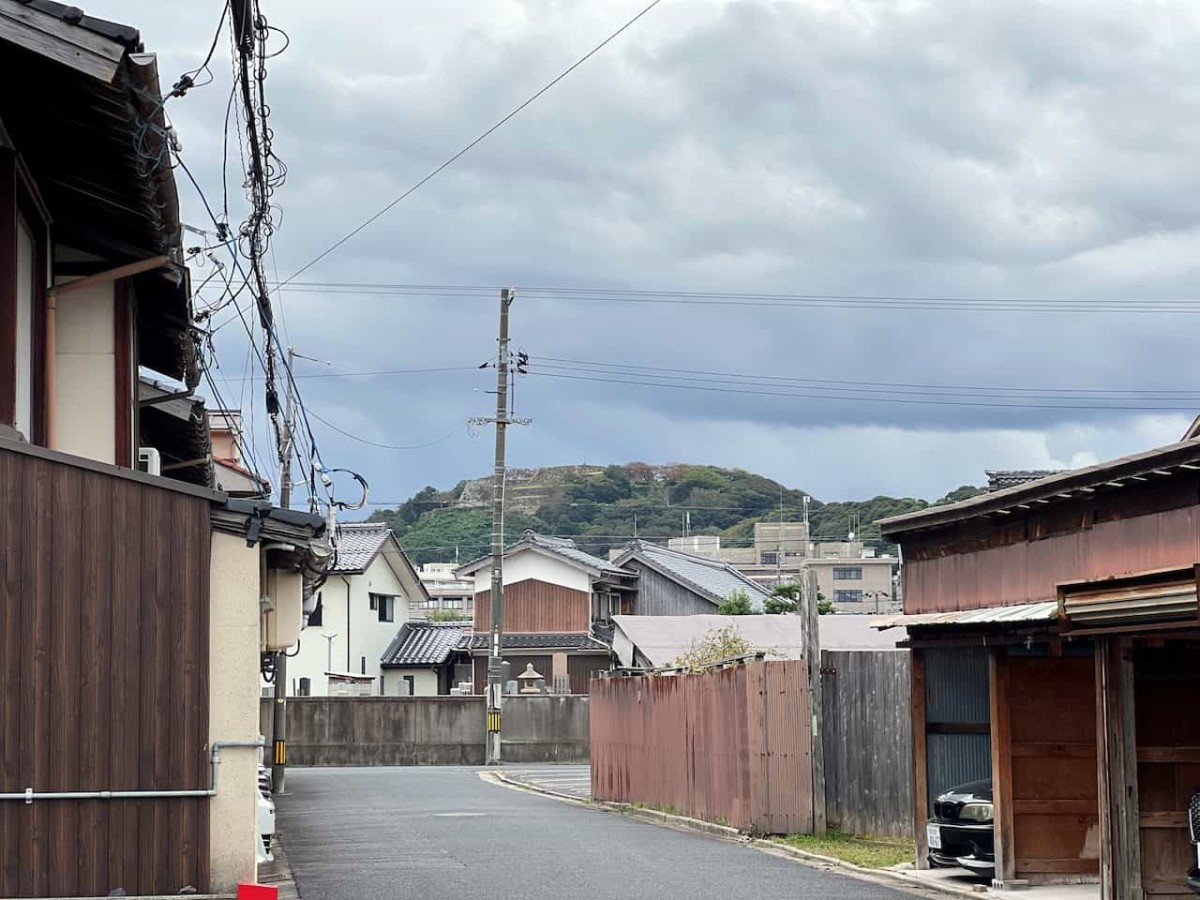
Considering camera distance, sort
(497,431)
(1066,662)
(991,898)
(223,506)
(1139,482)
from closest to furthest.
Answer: (223,506)
(1139,482)
(991,898)
(1066,662)
(497,431)

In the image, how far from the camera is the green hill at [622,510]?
13400 centimetres

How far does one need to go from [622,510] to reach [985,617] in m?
123

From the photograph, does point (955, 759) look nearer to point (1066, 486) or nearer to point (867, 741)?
point (867, 741)

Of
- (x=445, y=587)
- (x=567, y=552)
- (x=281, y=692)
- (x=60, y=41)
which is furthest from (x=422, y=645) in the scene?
(x=445, y=587)

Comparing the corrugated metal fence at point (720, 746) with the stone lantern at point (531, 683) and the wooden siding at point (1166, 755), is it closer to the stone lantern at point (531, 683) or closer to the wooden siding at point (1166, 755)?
the wooden siding at point (1166, 755)

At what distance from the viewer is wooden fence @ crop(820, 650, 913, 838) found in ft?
62.6

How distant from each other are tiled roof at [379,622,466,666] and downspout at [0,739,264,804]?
5507 cm

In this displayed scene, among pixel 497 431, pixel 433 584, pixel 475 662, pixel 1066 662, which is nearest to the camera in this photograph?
pixel 1066 662

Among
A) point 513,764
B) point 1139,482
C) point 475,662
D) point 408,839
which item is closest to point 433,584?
point 475,662

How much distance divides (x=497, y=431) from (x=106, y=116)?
3735cm

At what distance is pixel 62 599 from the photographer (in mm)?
10992

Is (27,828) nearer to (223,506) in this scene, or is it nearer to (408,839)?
(223,506)

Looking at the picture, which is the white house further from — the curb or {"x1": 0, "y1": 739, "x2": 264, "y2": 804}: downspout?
{"x1": 0, "y1": 739, "x2": 264, "y2": 804}: downspout

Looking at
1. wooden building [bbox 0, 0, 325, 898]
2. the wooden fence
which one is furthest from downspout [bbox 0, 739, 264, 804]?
the wooden fence
